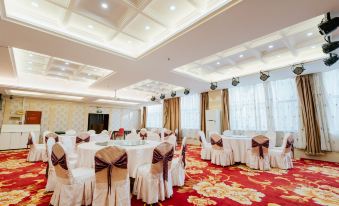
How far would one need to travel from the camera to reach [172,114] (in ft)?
36.8

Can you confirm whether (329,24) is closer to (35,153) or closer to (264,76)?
(264,76)

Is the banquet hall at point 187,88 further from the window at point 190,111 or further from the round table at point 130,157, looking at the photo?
the window at point 190,111

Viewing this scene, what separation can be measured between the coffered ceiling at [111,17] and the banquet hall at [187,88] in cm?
2

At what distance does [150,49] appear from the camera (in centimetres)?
410

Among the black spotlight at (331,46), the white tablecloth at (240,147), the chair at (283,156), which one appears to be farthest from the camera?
the white tablecloth at (240,147)

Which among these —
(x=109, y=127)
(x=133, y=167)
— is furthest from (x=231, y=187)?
(x=109, y=127)

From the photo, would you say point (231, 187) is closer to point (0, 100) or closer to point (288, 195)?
point (288, 195)

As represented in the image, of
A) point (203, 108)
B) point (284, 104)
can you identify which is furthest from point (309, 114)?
point (203, 108)

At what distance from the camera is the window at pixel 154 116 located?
12.6 m

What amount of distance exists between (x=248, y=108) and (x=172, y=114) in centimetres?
509

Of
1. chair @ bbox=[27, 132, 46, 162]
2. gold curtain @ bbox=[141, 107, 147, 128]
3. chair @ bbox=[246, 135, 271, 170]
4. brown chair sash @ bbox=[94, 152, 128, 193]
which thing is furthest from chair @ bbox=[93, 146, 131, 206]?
gold curtain @ bbox=[141, 107, 147, 128]

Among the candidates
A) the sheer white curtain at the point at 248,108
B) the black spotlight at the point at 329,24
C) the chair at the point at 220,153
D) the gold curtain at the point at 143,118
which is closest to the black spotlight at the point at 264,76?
the sheer white curtain at the point at 248,108

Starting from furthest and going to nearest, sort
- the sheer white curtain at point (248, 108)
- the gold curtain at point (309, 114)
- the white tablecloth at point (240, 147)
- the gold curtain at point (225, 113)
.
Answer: the gold curtain at point (225, 113), the sheer white curtain at point (248, 108), the gold curtain at point (309, 114), the white tablecloth at point (240, 147)

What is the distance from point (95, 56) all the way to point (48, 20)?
123cm
